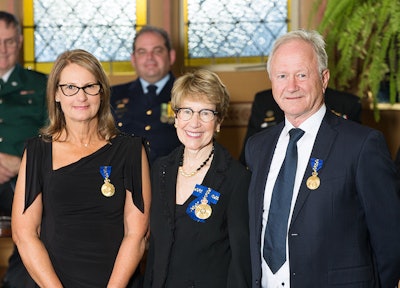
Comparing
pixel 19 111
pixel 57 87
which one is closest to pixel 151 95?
pixel 19 111

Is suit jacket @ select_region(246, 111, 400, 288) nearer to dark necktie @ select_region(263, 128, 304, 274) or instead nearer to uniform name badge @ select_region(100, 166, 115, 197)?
dark necktie @ select_region(263, 128, 304, 274)

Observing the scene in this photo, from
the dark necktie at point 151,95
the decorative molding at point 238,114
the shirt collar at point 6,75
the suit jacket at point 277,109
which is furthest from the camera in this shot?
the decorative molding at point 238,114

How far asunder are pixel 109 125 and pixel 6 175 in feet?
4.64

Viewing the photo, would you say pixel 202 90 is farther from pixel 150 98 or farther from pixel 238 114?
pixel 238 114

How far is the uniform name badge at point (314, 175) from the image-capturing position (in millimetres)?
2496

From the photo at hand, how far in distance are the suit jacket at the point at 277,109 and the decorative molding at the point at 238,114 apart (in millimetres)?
1062

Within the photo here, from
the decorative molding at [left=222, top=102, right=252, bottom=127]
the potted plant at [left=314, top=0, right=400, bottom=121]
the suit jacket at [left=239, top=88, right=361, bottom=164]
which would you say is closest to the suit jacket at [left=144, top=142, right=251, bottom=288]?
the suit jacket at [left=239, top=88, right=361, bottom=164]

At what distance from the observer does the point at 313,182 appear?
8.20 ft

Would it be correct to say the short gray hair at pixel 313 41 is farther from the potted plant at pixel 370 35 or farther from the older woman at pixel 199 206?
the potted plant at pixel 370 35

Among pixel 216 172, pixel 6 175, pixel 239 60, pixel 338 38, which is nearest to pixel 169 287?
pixel 216 172

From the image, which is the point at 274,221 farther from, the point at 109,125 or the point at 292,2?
the point at 292,2

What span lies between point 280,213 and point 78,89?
88cm

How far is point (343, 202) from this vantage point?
2.46 m

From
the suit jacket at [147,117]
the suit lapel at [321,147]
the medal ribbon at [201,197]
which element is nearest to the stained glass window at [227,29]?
the suit jacket at [147,117]
